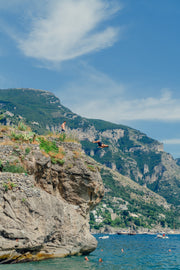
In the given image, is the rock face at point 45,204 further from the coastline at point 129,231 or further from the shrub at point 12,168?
the coastline at point 129,231

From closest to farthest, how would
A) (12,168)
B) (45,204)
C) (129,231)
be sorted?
(12,168), (45,204), (129,231)

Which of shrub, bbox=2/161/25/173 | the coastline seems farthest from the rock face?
the coastline

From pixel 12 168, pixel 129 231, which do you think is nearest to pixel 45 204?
pixel 12 168

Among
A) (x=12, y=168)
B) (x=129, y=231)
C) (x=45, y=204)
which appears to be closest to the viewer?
(x=12, y=168)

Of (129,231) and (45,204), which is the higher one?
(45,204)

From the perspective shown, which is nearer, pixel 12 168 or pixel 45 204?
pixel 12 168

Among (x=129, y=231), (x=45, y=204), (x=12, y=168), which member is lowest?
(x=129, y=231)

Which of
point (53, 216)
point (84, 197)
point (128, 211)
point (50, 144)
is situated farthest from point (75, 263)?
point (128, 211)

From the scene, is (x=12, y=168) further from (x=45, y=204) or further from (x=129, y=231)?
(x=129, y=231)

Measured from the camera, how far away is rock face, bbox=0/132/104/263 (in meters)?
19.1

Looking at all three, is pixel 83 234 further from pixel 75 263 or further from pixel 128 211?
pixel 128 211

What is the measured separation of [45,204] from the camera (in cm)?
2173

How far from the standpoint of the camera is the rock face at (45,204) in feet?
62.7

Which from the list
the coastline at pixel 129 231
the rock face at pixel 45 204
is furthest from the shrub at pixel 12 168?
the coastline at pixel 129 231
